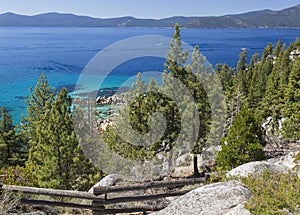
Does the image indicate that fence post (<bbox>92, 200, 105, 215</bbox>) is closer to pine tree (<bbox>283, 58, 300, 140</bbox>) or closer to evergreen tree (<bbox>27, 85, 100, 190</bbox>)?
evergreen tree (<bbox>27, 85, 100, 190</bbox>)

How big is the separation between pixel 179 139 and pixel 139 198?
32.5 ft

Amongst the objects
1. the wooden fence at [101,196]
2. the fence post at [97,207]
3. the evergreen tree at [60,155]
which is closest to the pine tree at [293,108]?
the evergreen tree at [60,155]

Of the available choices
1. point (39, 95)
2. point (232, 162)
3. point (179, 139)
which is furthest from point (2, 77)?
point (232, 162)

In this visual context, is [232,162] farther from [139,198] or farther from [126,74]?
[126,74]

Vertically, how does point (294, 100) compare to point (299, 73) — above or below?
below

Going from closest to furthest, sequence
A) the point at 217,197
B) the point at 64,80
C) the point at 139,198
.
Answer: the point at 217,197 < the point at 139,198 < the point at 64,80

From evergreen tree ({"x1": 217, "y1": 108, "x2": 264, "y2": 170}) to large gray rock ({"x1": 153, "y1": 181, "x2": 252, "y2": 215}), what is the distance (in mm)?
7087

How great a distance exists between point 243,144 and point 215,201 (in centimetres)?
806

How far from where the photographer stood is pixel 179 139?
1747cm

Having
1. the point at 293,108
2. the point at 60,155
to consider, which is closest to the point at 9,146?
the point at 60,155

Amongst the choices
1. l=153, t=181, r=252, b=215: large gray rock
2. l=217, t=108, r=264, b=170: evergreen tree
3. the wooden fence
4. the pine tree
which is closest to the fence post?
the wooden fence

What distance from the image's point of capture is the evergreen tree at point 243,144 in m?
13.1

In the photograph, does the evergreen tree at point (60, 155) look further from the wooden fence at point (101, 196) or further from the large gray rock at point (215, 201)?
the large gray rock at point (215, 201)

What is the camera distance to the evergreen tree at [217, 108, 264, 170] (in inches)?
514
